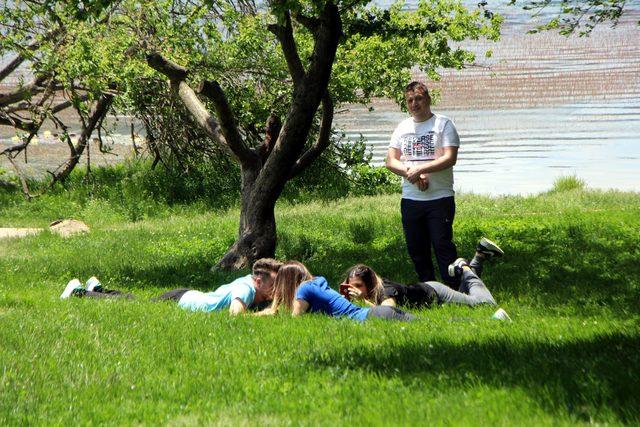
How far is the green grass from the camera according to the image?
16.6ft

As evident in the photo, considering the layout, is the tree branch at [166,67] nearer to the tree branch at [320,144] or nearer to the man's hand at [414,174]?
the tree branch at [320,144]

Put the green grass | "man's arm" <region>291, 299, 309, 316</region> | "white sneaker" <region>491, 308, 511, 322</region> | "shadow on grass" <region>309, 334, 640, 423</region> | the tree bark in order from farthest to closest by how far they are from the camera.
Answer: the tree bark → "man's arm" <region>291, 299, 309, 316</region> → "white sneaker" <region>491, 308, 511, 322</region> → the green grass → "shadow on grass" <region>309, 334, 640, 423</region>

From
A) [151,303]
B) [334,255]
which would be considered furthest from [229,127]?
[151,303]

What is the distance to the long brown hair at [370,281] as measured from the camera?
8.86 m

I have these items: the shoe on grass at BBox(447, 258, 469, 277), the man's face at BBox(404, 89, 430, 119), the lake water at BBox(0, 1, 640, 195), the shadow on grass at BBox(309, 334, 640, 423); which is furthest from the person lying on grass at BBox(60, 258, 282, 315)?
the lake water at BBox(0, 1, 640, 195)

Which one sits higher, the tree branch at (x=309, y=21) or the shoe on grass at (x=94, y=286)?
the tree branch at (x=309, y=21)

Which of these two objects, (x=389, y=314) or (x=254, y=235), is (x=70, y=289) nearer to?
(x=254, y=235)

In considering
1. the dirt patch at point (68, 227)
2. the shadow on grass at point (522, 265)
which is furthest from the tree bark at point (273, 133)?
the dirt patch at point (68, 227)

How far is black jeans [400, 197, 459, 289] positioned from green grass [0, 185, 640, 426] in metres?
0.64

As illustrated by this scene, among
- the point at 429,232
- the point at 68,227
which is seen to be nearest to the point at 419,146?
the point at 429,232

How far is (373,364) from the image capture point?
604 centimetres

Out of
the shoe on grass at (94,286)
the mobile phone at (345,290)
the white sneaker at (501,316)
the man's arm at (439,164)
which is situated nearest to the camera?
the white sneaker at (501,316)

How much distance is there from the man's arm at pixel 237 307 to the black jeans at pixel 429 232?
1813mm

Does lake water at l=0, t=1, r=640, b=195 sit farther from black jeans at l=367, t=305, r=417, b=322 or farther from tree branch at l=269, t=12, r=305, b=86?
black jeans at l=367, t=305, r=417, b=322
